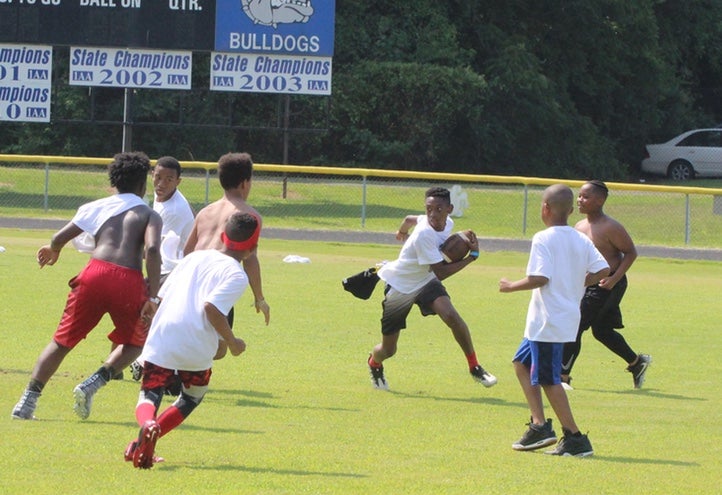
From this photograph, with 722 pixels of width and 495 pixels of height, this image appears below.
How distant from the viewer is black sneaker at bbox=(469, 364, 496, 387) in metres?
10.8

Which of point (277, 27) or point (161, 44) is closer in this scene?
point (161, 44)

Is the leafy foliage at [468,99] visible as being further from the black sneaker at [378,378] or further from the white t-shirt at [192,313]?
the white t-shirt at [192,313]

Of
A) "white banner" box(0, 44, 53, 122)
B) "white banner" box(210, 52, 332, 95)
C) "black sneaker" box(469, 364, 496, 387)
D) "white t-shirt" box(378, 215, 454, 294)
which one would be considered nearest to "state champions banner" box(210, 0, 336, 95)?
"white banner" box(210, 52, 332, 95)

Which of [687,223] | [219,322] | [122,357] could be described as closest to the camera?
[219,322]

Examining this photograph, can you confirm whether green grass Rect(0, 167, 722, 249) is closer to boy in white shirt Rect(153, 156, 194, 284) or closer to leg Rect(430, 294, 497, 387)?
leg Rect(430, 294, 497, 387)

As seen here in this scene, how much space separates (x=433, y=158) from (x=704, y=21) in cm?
1426

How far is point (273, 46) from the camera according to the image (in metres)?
29.3

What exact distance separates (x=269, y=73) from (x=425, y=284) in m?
19.4

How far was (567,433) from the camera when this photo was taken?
8.20 meters

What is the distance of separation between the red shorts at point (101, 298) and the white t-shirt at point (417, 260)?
9.21 feet

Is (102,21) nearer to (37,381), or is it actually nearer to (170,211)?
(170,211)

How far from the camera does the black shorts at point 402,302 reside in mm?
10930

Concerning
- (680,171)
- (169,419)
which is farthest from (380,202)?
(169,419)

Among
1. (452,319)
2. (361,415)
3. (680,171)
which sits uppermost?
(680,171)
